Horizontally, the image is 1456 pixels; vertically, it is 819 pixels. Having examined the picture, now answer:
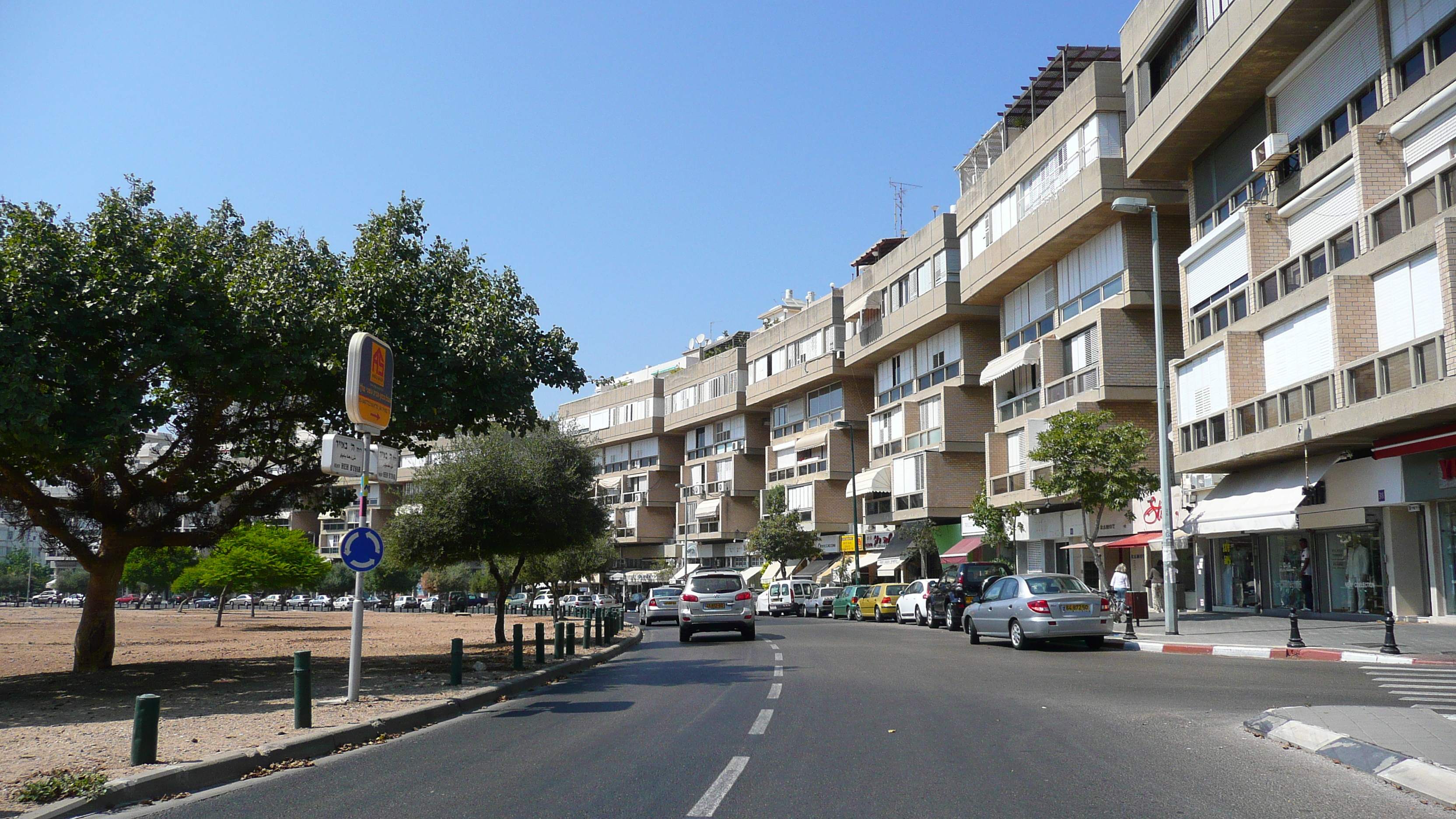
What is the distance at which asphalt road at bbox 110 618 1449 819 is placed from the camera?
681 cm

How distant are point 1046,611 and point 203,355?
15.6 meters

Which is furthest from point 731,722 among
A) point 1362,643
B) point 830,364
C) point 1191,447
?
point 830,364

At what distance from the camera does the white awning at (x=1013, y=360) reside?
128 feet

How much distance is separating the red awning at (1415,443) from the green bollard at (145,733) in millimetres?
21627

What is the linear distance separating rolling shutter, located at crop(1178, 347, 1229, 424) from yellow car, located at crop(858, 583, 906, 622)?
520 inches

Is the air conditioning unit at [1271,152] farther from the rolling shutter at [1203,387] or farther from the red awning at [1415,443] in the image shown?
the red awning at [1415,443]

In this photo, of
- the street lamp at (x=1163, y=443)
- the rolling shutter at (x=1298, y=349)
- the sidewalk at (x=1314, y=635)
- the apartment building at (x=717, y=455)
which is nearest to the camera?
the sidewalk at (x=1314, y=635)

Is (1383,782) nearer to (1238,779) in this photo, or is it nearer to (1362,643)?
(1238,779)

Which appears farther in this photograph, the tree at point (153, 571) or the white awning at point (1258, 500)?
the tree at point (153, 571)

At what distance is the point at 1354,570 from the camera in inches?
998

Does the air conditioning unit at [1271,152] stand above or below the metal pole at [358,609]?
above

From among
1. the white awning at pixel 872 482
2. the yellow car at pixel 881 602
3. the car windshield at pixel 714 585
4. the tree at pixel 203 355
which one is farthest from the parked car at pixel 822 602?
the tree at pixel 203 355

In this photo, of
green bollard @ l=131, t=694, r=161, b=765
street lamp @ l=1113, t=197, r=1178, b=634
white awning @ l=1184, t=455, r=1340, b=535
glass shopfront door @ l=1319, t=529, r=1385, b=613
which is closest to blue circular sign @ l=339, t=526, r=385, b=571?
green bollard @ l=131, t=694, r=161, b=765

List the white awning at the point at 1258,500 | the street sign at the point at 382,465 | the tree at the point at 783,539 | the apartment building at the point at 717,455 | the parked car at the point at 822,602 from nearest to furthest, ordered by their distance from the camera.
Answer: the street sign at the point at 382,465 < the white awning at the point at 1258,500 < the parked car at the point at 822,602 < the tree at the point at 783,539 < the apartment building at the point at 717,455
